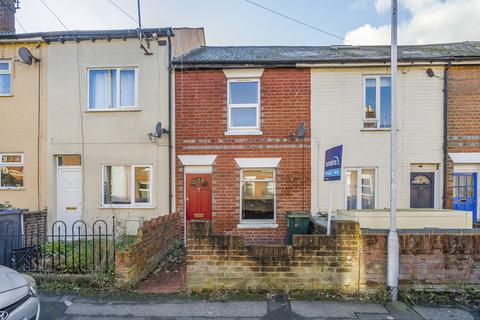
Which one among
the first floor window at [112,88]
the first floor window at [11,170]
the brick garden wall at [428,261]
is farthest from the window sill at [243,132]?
the first floor window at [11,170]

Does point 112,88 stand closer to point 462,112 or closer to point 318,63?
point 318,63

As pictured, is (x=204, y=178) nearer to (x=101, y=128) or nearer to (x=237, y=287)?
(x=101, y=128)

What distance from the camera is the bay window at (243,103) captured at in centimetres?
883

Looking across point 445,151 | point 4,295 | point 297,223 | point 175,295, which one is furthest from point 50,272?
point 445,151

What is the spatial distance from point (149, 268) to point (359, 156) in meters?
6.61

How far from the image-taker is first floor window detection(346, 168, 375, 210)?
8.69 metres

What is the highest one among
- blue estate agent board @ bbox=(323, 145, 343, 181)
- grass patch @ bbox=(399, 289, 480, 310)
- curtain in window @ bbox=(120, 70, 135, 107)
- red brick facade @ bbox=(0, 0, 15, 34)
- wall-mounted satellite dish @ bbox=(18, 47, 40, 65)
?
red brick facade @ bbox=(0, 0, 15, 34)

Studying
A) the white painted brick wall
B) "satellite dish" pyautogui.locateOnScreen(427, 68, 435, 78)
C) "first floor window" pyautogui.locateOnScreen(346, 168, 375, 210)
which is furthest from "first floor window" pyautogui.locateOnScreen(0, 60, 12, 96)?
"satellite dish" pyautogui.locateOnScreen(427, 68, 435, 78)

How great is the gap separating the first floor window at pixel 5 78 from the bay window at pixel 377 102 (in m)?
11.6

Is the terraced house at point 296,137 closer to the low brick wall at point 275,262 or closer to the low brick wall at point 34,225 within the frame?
the low brick wall at point 275,262

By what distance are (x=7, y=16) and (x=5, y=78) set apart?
3.05 metres

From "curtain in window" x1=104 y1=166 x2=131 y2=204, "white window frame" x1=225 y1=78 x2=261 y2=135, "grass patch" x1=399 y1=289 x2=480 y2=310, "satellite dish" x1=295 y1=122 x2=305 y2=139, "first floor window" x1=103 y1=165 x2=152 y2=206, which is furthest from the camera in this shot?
"curtain in window" x1=104 y1=166 x2=131 y2=204

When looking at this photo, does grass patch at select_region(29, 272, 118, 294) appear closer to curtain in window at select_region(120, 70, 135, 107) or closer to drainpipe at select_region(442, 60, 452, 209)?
curtain in window at select_region(120, 70, 135, 107)

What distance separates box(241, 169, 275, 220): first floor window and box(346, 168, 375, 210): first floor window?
2.40 meters
